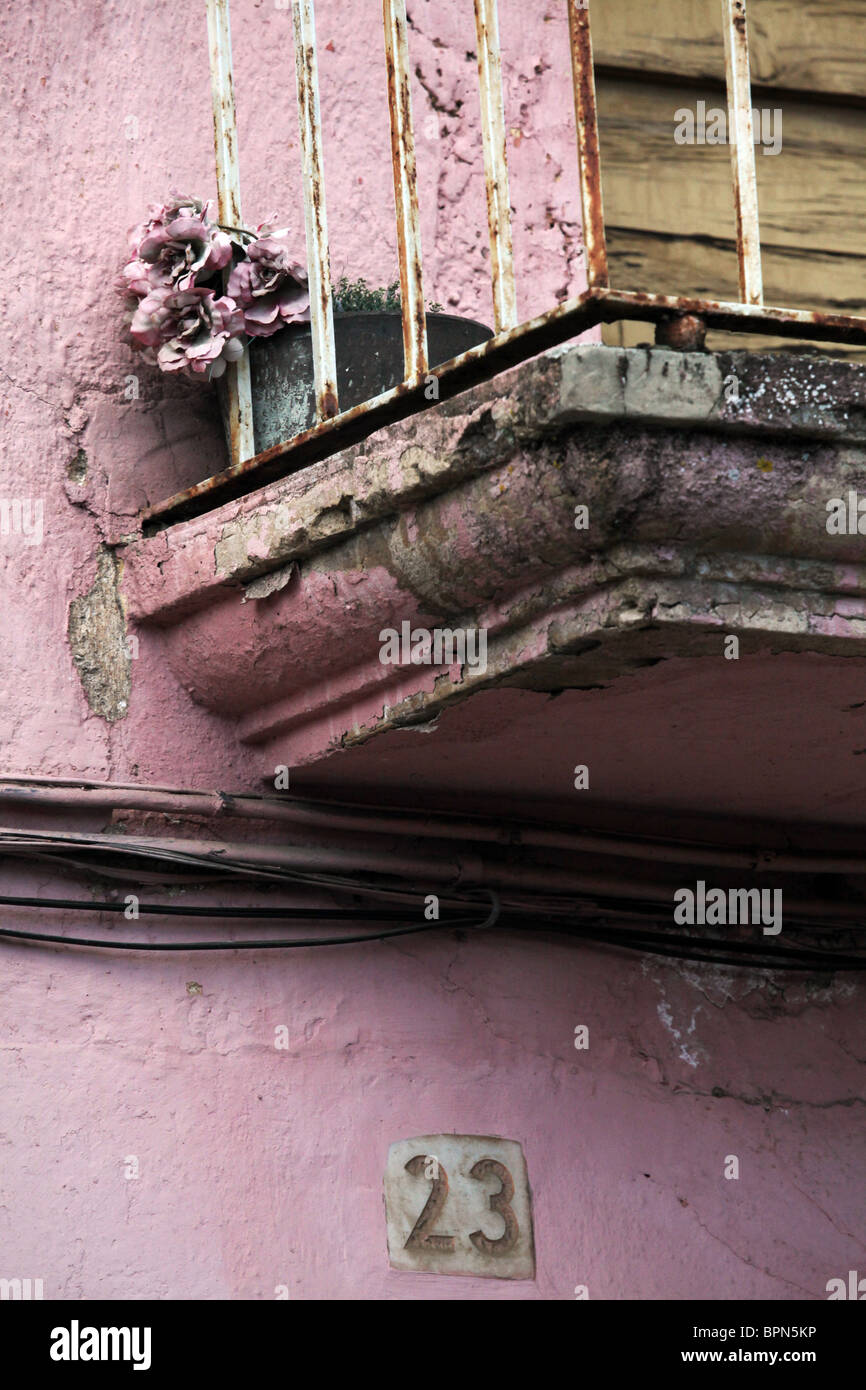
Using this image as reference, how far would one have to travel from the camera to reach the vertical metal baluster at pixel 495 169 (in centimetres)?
251

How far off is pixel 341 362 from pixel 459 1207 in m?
1.43

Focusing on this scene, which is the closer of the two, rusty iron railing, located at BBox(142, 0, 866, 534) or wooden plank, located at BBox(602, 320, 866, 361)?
rusty iron railing, located at BBox(142, 0, 866, 534)

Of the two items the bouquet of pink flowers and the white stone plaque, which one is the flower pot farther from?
the white stone plaque

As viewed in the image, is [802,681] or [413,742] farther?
[413,742]

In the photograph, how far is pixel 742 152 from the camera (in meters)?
2.47

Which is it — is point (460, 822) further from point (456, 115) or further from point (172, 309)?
point (456, 115)

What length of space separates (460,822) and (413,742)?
307 mm

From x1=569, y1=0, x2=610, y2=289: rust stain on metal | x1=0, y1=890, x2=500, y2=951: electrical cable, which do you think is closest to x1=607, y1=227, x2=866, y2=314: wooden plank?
x1=569, y1=0, x2=610, y2=289: rust stain on metal

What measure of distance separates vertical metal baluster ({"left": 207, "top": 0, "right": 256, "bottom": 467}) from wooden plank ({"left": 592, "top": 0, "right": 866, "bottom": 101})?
43.7 inches

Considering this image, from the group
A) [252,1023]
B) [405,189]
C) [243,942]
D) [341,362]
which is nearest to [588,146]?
[405,189]

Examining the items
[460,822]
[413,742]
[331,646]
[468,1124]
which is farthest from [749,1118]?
[331,646]

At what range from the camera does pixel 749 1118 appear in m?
3.27

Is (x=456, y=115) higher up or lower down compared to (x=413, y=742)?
higher up

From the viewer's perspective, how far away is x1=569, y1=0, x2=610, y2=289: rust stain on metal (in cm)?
234
